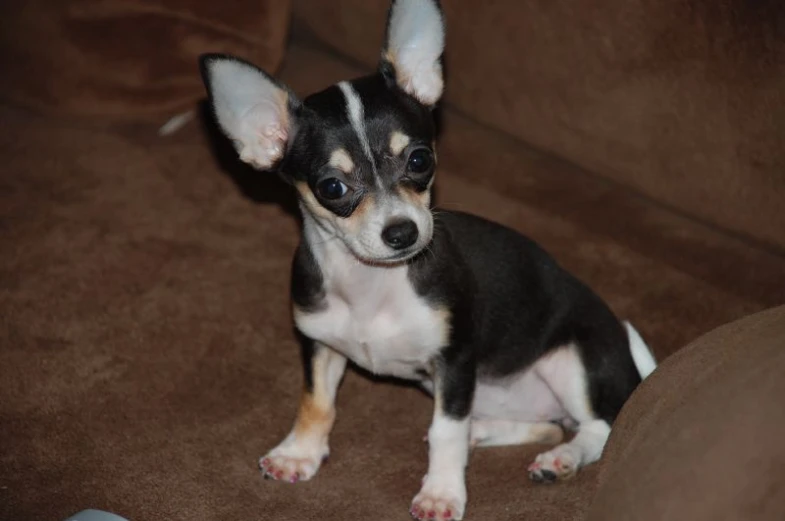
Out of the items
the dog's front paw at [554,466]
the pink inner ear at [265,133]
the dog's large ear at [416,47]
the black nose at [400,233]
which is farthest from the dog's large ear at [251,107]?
the dog's front paw at [554,466]

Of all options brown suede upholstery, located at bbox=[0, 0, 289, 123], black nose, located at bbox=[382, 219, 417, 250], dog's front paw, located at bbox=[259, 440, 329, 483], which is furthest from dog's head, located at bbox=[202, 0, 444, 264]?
brown suede upholstery, located at bbox=[0, 0, 289, 123]

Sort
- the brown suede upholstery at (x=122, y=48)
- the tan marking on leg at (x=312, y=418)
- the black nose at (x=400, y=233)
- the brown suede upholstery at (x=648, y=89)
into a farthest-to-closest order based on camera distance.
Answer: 1. the brown suede upholstery at (x=122, y=48)
2. the brown suede upholstery at (x=648, y=89)
3. the tan marking on leg at (x=312, y=418)
4. the black nose at (x=400, y=233)

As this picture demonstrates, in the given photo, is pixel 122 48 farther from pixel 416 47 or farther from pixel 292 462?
Result: pixel 292 462

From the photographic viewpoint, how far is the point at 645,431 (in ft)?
7.15

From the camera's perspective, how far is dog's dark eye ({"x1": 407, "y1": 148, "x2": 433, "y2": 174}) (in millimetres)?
2568

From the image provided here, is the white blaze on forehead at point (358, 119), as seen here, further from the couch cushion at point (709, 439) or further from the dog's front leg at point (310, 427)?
the couch cushion at point (709, 439)

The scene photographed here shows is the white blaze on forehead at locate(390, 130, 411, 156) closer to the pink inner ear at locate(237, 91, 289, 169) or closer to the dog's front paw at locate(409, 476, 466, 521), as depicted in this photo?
the pink inner ear at locate(237, 91, 289, 169)

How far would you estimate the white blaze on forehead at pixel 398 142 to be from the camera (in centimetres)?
253

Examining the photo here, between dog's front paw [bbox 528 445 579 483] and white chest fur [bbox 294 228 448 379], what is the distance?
363 mm

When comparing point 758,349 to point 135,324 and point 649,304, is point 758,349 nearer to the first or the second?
point 649,304

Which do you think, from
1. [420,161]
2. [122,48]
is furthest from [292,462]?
[122,48]

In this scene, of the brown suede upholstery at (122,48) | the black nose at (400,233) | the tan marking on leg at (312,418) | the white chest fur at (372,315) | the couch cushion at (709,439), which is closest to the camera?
the couch cushion at (709,439)

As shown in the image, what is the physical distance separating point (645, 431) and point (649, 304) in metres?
1.02

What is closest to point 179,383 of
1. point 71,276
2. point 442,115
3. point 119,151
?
point 71,276
